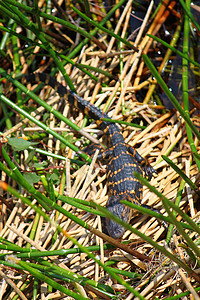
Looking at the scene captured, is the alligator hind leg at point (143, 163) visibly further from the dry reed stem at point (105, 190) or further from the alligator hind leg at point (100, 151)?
the alligator hind leg at point (100, 151)

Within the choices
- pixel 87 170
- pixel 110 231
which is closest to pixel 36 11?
pixel 87 170

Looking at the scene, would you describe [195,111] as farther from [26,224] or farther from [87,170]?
[26,224]

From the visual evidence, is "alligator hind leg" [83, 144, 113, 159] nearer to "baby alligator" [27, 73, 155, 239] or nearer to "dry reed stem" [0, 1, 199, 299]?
"baby alligator" [27, 73, 155, 239]

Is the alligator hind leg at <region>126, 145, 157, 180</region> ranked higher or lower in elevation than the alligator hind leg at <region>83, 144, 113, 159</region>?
higher

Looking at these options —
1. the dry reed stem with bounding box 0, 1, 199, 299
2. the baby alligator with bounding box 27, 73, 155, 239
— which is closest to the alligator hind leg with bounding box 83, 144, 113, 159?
the baby alligator with bounding box 27, 73, 155, 239

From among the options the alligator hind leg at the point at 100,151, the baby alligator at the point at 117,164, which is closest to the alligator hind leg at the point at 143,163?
the baby alligator at the point at 117,164

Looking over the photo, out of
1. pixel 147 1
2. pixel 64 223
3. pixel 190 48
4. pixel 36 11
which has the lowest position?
pixel 64 223

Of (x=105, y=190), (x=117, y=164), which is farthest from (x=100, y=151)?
(x=105, y=190)

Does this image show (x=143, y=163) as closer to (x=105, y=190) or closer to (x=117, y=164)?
(x=117, y=164)
